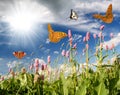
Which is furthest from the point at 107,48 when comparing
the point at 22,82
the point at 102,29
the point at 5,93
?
the point at 5,93

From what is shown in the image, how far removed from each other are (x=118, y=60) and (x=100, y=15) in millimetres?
843

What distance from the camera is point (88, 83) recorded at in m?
3.12

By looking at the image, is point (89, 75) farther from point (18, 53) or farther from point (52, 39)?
point (18, 53)

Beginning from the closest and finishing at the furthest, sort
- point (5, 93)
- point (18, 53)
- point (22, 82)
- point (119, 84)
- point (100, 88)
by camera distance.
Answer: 1. point (100, 88)
2. point (119, 84)
3. point (5, 93)
4. point (22, 82)
5. point (18, 53)

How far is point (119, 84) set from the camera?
2.86 m

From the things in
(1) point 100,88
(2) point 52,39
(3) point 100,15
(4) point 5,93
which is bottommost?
(4) point 5,93

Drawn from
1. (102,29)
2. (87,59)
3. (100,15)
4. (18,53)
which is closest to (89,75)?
(87,59)

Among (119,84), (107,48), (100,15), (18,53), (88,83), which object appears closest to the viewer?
(119,84)

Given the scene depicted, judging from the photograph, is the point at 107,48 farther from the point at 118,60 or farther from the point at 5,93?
the point at 5,93

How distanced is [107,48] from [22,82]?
1963 millimetres

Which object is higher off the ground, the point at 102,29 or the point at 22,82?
the point at 102,29

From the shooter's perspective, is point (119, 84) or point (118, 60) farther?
point (118, 60)

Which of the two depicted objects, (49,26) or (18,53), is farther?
(18,53)

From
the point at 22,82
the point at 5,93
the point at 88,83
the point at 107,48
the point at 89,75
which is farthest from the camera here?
the point at 107,48
